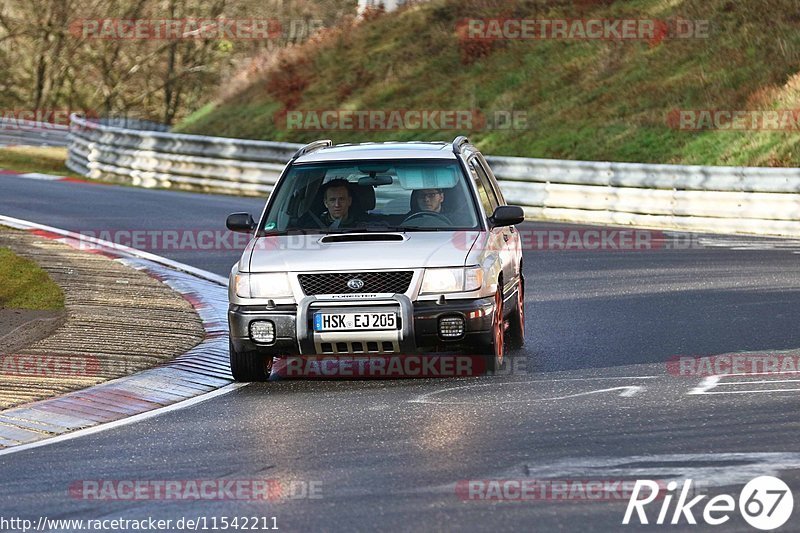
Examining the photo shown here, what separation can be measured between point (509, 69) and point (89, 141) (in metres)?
10.5

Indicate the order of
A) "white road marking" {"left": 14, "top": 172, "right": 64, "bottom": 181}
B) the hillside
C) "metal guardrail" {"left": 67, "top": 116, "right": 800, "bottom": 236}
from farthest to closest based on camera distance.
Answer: "white road marking" {"left": 14, "top": 172, "right": 64, "bottom": 181} → the hillside → "metal guardrail" {"left": 67, "top": 116, "right": 800, "bottom": 236}

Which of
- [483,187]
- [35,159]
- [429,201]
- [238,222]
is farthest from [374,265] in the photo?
[35,159]

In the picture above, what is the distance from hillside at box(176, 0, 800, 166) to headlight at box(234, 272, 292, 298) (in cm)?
1629

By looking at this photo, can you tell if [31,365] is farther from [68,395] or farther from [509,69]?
[509,69]

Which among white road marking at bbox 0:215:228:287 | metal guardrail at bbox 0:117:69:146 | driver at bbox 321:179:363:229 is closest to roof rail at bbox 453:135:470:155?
driver at bbox 321:179:363:229

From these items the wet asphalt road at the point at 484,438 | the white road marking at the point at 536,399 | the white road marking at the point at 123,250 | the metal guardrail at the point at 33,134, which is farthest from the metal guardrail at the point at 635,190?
the metal guardrail at the point at 33,134

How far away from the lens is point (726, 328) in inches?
504

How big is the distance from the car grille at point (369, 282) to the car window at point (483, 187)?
146 cm

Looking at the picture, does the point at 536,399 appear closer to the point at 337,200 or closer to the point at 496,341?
the point at 496,341

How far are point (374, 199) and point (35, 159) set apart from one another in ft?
105

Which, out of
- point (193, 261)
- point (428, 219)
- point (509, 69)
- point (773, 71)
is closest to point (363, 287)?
point (428, 219)

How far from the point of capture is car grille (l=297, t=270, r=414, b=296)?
10430 millimetres

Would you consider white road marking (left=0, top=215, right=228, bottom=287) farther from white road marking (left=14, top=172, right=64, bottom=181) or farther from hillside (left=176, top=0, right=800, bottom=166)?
hillside (left=176, top=0, right=800, bottom=166)

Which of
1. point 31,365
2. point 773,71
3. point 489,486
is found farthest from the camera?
point 773,71
